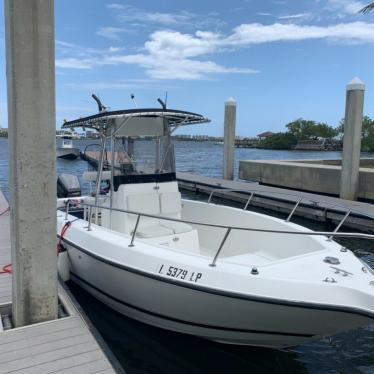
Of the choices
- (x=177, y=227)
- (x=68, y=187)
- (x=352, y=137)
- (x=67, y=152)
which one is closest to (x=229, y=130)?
(x=352, y=137)

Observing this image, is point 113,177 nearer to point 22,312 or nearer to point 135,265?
point 135,265

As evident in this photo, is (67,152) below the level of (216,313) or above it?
below

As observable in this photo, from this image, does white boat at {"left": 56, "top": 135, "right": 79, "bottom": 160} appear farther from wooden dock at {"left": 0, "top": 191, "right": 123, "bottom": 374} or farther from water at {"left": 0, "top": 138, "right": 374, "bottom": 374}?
wooden dock at {"left": 0, "top": 191, "right": 123, "bottom": 374}

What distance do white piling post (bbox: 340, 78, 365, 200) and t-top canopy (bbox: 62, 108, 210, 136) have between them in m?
7.05

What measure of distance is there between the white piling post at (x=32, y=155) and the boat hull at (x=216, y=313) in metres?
0.99

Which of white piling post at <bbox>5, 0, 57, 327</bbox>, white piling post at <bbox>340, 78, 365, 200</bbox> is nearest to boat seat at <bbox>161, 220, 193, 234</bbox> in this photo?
white piling post at <bbox>5, 0, 57, 327</bbox>

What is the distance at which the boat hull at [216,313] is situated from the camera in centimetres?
335

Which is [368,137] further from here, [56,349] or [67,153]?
[56,349]

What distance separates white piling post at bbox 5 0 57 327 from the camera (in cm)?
301

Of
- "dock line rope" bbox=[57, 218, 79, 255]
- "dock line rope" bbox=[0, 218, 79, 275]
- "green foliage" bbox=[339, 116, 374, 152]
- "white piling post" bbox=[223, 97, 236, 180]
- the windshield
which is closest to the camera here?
"dock line rope" bbox=[0, 218, 79, 275]

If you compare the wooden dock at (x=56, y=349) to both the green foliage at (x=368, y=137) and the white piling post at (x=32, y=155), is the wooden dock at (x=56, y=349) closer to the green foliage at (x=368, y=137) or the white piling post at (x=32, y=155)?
the white piling post at (x=32, y=155)

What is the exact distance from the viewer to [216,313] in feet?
12.0

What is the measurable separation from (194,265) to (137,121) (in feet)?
9.18

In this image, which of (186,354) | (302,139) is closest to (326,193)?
(186,354)
